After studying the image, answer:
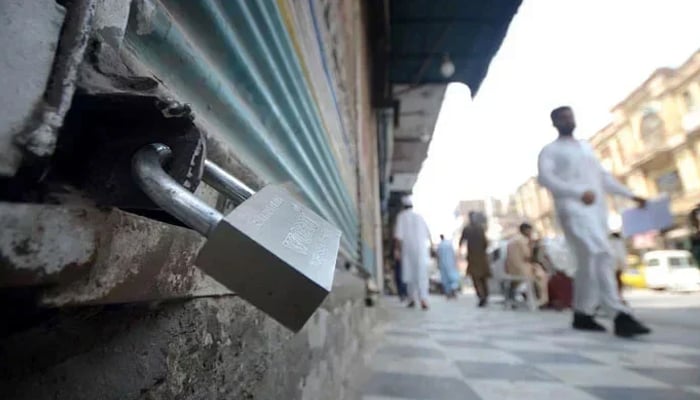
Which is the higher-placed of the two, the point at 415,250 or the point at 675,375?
the point at 415,250

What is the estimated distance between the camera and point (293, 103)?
0.96 metres

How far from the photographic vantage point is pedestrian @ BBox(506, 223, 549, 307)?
538 centimetres

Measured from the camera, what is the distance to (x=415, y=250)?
Result: 4922 mm

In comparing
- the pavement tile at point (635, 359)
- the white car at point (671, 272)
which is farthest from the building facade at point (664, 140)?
the pavement tile at point (635, 359)

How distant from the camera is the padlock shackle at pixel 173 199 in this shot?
0.25 m

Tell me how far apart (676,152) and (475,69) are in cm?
1758

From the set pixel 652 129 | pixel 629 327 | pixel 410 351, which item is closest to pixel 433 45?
pixel 629 327

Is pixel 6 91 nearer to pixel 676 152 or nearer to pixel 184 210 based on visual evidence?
pixel 184 210

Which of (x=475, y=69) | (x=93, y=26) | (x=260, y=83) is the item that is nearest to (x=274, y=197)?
(x=93, y=26)

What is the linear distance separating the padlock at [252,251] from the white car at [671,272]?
57.2 feet

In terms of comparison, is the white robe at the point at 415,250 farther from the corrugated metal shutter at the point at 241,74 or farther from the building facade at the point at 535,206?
the building facade at the point at 535,206

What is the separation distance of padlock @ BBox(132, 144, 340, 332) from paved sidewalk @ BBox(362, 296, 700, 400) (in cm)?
106

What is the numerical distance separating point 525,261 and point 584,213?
3070mm

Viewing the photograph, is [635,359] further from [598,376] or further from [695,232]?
[695,232]
